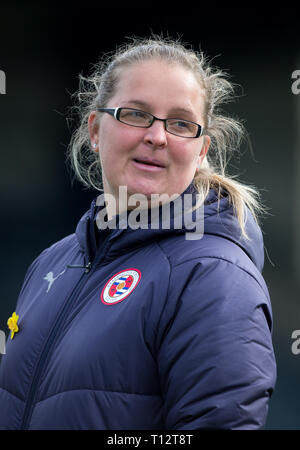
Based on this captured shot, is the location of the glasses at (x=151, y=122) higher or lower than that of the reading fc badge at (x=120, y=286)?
higher

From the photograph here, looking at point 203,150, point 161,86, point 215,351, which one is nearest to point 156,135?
point 161,86

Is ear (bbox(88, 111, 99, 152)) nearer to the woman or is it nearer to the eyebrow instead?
the woman

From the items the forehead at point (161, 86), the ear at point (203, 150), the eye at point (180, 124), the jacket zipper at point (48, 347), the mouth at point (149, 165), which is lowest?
the jacket zipper at point (48, 347)

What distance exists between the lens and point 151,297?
3.54 feet

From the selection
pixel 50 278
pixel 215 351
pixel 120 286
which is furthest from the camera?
pixel 50 278

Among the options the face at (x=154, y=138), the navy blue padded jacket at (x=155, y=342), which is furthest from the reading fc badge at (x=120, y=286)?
the face at (x=154, y=138)

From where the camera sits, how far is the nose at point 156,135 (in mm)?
1237

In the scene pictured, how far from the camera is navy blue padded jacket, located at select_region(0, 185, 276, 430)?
3.20 ft

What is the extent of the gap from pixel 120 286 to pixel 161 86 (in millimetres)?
433

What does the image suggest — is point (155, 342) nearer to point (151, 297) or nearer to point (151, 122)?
point (151, 297)

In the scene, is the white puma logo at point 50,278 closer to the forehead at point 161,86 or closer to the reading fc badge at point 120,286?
the reading fc badge at point 120,286

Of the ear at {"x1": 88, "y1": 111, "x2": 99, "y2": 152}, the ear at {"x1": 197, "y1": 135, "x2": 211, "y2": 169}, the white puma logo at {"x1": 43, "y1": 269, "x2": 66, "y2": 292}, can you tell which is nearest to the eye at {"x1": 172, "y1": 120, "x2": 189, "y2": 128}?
the ear at {"x1": 197, "y1": 135, "x2": 211, "y2": 169}

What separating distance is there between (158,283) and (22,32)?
2.66 m

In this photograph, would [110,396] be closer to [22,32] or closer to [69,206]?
[69,206]
